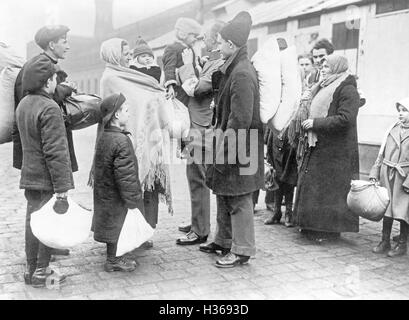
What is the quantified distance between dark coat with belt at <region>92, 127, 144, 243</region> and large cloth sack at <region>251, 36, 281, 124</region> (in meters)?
1.16

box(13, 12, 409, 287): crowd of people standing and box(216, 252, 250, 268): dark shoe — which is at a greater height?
box(13, 12, 409, 287): crowd of people standing

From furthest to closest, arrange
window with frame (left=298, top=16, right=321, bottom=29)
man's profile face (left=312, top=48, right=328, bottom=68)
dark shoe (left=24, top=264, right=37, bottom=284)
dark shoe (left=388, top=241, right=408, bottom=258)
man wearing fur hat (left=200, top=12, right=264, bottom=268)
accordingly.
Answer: window with frame (left=298, top=16, right=321, bottom=29) < man's profile face (left=312, top=48, right=328, bottom=68) < dark shoe (left=388, top=241, right=408, bottom=258) < man wearing fur hat (left=200, top=12, right=264, bottom=268) < dark shoe (left=24, top=264, right=37, bottom=284)

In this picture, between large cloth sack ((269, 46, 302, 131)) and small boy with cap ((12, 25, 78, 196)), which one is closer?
small boy with cap ((12, 25, 78, 196))

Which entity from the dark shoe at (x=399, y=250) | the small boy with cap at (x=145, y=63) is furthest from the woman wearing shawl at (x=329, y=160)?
the small boy with cap at (x=145, y=63)

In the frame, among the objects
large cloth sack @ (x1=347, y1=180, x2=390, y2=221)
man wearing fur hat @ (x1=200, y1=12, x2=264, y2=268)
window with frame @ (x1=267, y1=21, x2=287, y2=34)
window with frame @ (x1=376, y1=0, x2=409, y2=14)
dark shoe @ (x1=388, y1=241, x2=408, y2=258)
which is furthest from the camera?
window with frame @ (x1=267, y1=21, x2=287, y2=34)

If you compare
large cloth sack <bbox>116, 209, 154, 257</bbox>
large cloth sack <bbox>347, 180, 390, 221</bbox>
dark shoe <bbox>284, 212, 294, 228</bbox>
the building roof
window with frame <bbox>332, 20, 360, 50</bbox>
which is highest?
the building roof

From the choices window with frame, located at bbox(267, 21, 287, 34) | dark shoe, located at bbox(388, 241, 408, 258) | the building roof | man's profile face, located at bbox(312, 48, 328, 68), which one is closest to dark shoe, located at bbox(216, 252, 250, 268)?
dark shoe, located at bbox(388, 241, 408, 258)

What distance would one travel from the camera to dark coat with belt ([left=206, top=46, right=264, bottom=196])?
3867 millimetres

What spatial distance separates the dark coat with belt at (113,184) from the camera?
3775 mm

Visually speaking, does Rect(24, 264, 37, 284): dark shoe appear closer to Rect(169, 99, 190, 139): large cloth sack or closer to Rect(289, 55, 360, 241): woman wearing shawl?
Rect(169, 99, 190, 139): large cloth sack

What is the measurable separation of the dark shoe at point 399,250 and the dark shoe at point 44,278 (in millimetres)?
2989

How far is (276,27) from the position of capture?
12.8 meters
